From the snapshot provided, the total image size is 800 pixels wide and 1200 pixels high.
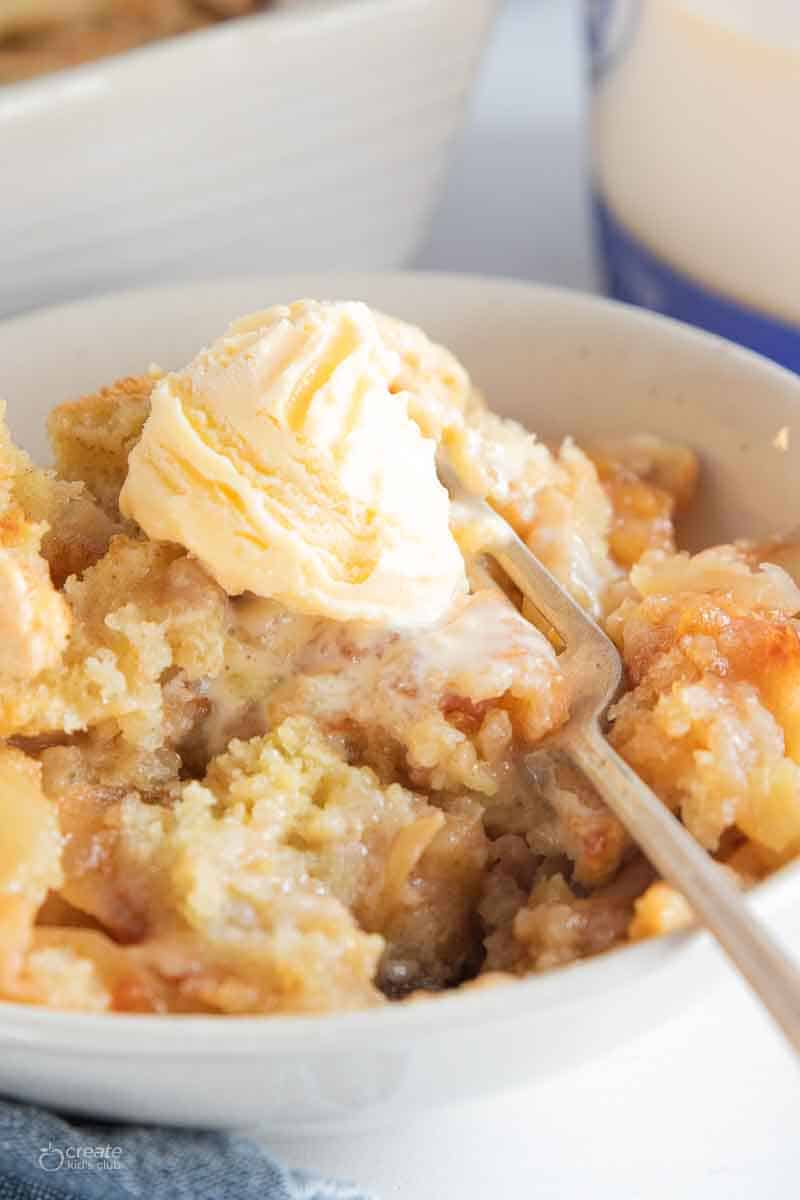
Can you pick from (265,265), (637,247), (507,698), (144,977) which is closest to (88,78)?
(265,265)

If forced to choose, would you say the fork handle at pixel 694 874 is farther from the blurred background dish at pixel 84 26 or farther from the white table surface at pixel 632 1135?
the blurred background dish at pixel 84 26

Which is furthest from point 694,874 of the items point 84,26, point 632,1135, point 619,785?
point 84,26

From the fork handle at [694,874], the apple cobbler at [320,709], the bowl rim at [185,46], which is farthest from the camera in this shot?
the bowl rim at [185,46]

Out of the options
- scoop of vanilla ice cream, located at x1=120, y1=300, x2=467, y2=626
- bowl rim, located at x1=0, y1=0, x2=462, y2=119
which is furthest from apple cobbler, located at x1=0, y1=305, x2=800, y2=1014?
bowl rim, located at x1=0, y1=0, x2=462, y2=119

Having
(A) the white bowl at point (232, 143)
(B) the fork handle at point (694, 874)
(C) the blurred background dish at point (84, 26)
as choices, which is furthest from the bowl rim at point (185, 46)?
(B) the fork handle at point (694, 874)

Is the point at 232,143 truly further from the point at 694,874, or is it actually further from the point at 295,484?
the point at 694,874
